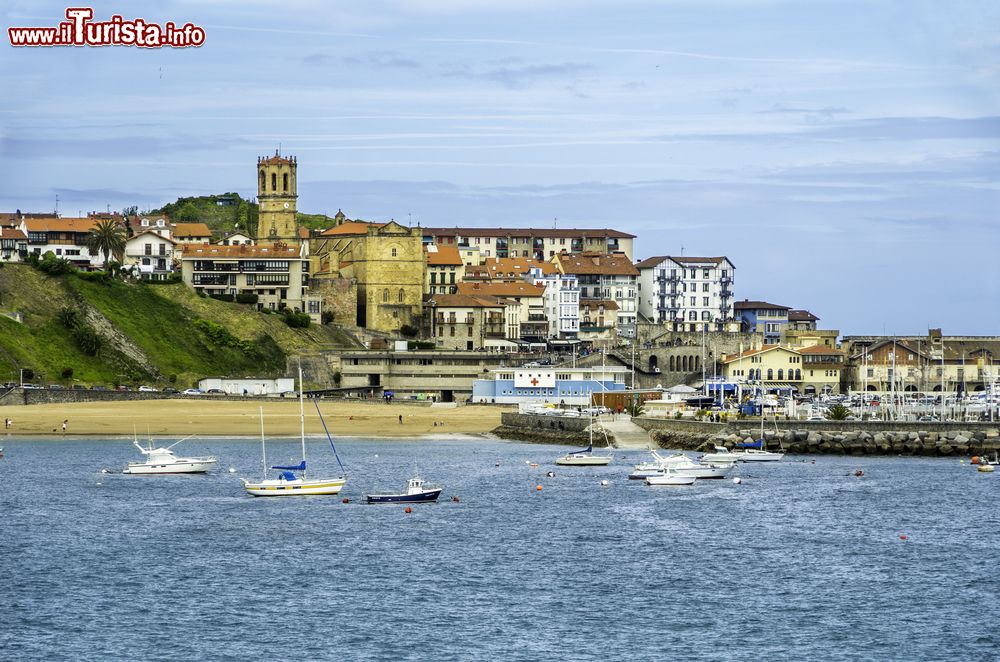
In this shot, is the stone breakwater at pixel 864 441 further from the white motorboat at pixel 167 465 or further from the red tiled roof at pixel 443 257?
the red tiled roof at pixel 443 257

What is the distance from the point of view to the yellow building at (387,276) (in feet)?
528

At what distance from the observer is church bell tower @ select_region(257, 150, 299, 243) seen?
172625 millimetres

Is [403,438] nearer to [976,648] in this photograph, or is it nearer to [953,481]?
[953,481]

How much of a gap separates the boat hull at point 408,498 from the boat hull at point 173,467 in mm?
16393

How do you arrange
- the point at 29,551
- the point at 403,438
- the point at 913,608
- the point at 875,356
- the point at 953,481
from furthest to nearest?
the point at 875,356, the point at 403,438, the point at 953,481, the point at 29,551, the point at 913,608

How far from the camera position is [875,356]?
487 ft

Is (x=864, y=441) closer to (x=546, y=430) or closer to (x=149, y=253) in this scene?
(x=546, y=430)

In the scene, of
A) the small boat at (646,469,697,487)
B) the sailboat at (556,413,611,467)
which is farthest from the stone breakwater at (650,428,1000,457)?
the small boat at (646,469,697,487)

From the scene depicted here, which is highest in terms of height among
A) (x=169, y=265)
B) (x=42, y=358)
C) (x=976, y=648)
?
(x=169, y=265)

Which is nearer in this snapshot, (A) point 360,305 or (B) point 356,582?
(B) point 356,582

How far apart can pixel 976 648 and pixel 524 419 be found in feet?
233

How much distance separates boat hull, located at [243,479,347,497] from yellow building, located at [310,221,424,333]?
8393cm

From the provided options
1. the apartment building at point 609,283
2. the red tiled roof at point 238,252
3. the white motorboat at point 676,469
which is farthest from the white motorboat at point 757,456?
the apartment building at point 609,283

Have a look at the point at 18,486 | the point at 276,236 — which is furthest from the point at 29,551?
the point at 276,236
